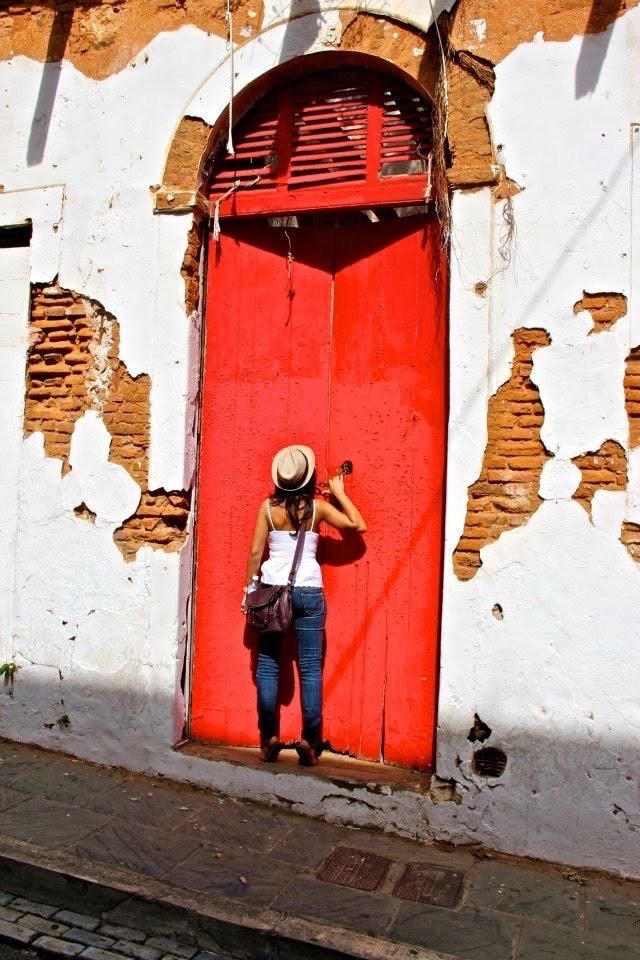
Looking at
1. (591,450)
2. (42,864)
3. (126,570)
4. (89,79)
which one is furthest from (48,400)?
(591,450)

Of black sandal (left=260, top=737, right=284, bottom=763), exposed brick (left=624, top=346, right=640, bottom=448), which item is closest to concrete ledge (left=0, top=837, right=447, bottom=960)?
black sandal (left=260, top=737, right=284, bottom=763)

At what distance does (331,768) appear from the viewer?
4445 millimetres

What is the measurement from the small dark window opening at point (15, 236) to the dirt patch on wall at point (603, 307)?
359cm

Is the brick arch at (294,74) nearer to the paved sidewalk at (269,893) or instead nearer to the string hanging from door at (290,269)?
the string hanging from door at (290,269)

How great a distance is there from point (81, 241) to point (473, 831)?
4.16 meters

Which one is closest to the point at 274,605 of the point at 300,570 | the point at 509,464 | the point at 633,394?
the point at 300,570

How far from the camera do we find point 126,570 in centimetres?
485

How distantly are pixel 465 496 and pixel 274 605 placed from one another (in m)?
1.21

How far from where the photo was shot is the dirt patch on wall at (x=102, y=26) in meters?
4.77

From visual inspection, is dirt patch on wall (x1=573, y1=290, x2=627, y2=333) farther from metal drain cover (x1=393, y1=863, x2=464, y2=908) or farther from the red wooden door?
metal drain cover (x1=393, y1=863, x2=464, y2=908)

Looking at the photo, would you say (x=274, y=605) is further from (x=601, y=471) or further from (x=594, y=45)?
(x=594, y=45)

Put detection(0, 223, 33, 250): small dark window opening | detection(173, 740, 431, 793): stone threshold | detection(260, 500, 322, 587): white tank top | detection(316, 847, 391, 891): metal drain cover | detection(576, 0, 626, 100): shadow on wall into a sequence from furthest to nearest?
detection(0, 223, 33, 250): small dark window opening → detection(260, 500, 322, 587): white tank top → detection(173, 740, 431, 793): stone threshold → detection(576, 0, 626, 100): shadow on wall → detection(316, 847, 391, 891): metal drain cover

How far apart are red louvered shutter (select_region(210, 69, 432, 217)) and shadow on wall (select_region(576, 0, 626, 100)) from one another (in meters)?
0.85

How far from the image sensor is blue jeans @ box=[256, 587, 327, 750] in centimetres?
446
